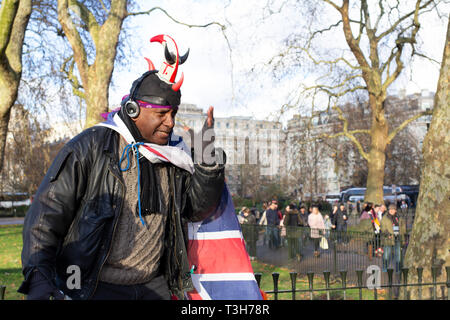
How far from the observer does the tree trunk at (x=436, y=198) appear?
738 cm

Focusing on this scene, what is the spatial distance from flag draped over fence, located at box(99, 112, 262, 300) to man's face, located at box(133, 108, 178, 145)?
0.11m

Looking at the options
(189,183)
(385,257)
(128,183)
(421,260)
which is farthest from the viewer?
(385,257)

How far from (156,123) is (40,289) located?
1.14 m

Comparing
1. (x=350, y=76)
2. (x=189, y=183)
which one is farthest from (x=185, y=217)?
(x=350, y=76)

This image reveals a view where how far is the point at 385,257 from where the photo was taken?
10.2 m

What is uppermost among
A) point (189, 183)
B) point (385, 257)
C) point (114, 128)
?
point (114, 128)

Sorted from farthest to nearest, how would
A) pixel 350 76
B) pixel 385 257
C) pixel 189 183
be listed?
pixel 350 76
pixel 385 257
pixel 189 183

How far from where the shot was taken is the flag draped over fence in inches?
121

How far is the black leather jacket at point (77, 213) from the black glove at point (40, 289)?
0.02 meters

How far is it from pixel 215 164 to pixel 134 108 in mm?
587

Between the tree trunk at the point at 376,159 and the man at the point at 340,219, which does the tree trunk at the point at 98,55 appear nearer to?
the man at the point at 340,219

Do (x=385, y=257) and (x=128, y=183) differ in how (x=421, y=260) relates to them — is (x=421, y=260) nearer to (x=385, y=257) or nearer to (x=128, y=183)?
(x=385, y=257)
